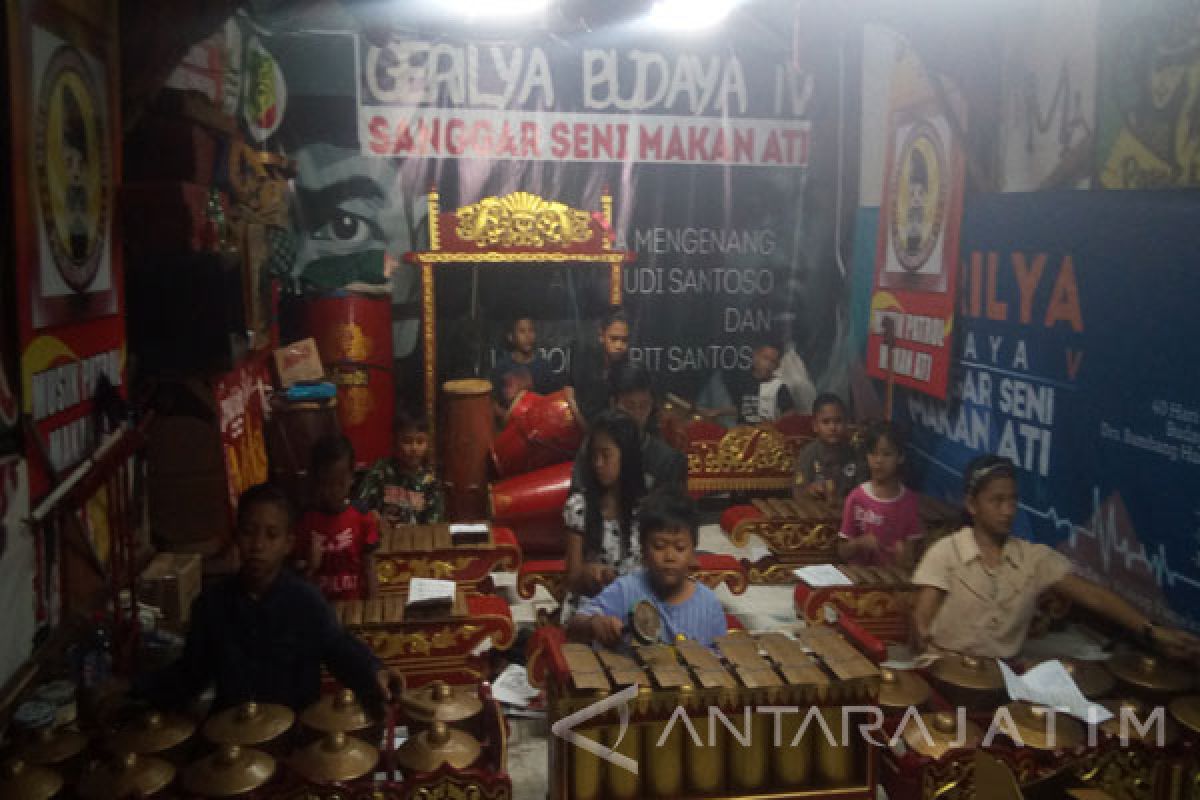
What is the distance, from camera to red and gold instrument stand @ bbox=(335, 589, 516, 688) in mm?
4941

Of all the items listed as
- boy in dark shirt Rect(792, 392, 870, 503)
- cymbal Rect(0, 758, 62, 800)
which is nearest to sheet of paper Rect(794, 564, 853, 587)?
boy in dark shirt Rect(792, 392, 870, 503)

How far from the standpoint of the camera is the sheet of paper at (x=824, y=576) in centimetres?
562

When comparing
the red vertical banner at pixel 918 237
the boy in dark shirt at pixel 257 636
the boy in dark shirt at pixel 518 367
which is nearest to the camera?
the boy in dark shirt at pixel 257 636

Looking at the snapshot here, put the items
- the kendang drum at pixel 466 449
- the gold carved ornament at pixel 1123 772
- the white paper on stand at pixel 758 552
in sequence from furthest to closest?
the kendang drum at pixel 466 449
the white paper on stand at pixel 758 552
the gold carved ornament at pixel 1123 772

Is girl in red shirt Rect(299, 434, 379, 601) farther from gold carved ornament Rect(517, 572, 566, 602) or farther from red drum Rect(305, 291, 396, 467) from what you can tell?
red drum Rect(305, 291, 396, 467)

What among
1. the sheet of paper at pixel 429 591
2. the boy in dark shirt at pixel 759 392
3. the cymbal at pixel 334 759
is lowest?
the sheet of paper at pixel 429 591

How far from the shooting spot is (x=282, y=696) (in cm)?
365

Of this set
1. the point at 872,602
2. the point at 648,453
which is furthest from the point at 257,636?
the point at 872,602

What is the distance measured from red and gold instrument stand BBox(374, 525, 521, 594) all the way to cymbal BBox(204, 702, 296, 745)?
2428 mm

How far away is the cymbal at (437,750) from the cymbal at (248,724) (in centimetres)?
39

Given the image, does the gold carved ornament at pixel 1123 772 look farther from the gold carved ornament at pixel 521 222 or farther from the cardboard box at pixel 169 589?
the gold carved ornament at pixel 521 222

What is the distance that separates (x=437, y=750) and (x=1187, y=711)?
2.50 m

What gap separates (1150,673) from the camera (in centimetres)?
391

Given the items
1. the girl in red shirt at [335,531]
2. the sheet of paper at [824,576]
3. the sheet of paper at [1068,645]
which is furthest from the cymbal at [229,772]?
the sheet of paper at [1068,645]
